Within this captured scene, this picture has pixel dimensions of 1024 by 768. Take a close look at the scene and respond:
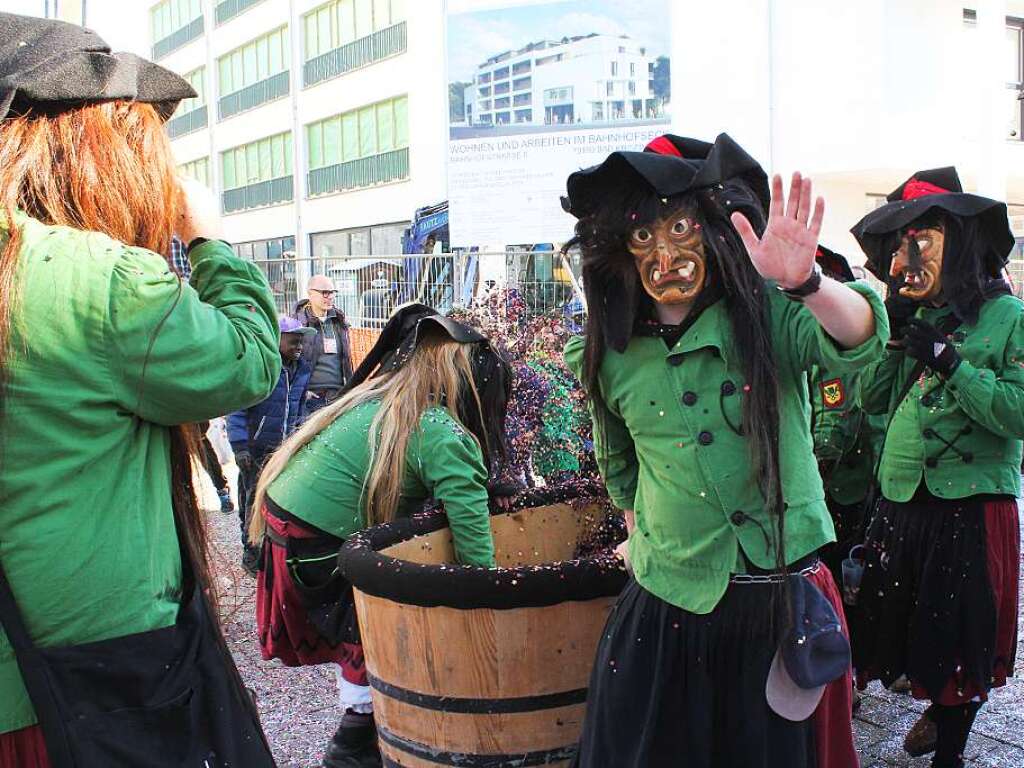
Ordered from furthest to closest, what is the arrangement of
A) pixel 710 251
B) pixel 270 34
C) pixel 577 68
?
1. pixel 270 34
2. pixel 577 68
3. pixel 710 251

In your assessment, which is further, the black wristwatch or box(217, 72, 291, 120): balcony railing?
box(217, 72, 291, 120): balcony railing

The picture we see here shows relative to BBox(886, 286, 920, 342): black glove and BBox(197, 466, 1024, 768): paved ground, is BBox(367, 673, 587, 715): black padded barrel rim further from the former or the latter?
BBox(886, 286, 920, 342): black glove

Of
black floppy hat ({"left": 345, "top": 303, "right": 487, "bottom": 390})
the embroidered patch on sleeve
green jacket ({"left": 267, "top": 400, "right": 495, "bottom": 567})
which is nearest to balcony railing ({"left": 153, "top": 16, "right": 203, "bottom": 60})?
black floppy hat ({"left": 345, "top": 303, "right": 487, "bottom": 390})

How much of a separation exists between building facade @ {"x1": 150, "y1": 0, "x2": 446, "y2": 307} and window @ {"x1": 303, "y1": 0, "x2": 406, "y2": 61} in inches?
1.3

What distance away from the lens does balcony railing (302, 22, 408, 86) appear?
23.5m

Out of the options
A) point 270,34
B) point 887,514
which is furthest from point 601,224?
point 270,34

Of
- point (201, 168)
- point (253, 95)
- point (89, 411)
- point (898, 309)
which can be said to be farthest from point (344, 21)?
point (89, 411)

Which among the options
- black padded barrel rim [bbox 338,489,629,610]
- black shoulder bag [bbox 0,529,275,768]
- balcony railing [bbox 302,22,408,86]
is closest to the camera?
black shoulder bag [bbox 0,529,275,768]

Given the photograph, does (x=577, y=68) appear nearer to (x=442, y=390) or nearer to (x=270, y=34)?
(x=442, y=390)

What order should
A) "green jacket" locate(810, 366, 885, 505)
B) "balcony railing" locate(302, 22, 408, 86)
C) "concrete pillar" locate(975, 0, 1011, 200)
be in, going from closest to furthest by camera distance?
1. "green jacket" locate(810, 366, 885, 505)
2. "concrete pillar" locate(975, 0, 1011, 200)
3. "balcony railing" locate(302, 22, 408, 86)

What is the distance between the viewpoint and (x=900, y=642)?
345cm

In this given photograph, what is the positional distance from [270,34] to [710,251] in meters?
28.8

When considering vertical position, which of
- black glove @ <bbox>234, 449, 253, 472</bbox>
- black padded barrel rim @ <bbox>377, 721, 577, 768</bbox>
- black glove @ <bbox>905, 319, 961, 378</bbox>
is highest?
black glove @ <bbox>905, 319, 961, 378</bbox>

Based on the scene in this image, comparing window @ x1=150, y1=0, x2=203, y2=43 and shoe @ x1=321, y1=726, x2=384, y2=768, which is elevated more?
window @ x1=150, y1=0, x2=203, y2=43
